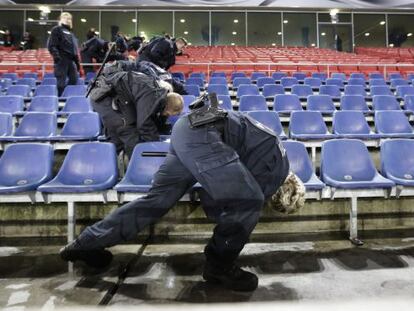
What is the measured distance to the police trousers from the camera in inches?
65.8

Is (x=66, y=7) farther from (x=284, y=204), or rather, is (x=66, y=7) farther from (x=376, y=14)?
(x=284, y=204)

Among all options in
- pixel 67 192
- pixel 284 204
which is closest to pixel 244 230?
pixel 284 204

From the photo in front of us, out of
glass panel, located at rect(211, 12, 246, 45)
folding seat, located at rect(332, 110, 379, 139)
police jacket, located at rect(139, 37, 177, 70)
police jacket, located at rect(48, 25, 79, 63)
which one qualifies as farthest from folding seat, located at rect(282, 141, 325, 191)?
glass panel, located at rect(211, 12, 246, 45)

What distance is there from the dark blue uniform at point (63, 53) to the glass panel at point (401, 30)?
1381 centimetres

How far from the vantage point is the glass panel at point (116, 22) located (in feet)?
46.2

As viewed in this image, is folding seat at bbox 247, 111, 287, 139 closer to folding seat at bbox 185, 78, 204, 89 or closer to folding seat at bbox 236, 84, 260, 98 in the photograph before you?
folding seat at bbox 236, 84, 260, 98

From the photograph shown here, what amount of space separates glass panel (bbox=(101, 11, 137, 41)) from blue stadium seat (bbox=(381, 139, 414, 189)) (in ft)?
42.6

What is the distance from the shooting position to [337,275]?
2004 mm

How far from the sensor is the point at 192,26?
46.7 feet

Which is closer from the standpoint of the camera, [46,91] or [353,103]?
[353,103]

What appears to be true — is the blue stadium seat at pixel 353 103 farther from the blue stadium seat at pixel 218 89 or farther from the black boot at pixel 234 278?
the black boot at pixel 234 278

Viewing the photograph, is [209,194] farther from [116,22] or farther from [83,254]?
[116,22]

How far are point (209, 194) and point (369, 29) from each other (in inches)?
624

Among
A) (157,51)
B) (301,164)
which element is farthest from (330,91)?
(301,164)
